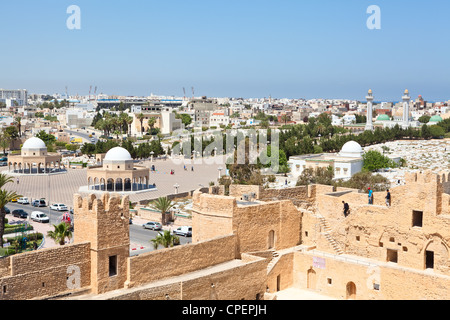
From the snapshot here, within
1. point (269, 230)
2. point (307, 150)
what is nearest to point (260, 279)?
point (269, 230)

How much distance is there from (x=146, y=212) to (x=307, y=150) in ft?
124

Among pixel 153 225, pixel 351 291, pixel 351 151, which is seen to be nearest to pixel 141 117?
pixel 351 151

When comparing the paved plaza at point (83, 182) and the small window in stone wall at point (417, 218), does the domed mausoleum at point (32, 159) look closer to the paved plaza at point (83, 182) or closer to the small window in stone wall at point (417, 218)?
the paved plaza at point (83, 182)

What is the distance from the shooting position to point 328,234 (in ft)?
68.4

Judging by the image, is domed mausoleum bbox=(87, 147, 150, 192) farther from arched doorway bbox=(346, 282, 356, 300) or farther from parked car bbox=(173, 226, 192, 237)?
arched doorway bbox=(346, 282, 356, 300)

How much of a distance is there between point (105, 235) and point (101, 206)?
30.6 inches

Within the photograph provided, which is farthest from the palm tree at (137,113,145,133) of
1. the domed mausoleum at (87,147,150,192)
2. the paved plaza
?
the domed mausoleum at (87,147,150,192)

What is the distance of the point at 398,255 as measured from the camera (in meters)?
18.6

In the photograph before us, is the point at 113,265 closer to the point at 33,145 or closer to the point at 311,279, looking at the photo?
the point at 311,279

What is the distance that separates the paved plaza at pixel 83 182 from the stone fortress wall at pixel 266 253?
2234 cm

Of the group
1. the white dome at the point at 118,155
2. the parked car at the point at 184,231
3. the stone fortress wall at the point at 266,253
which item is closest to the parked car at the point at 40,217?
the parked car at the point at 184,231

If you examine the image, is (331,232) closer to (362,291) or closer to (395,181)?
(362,291)

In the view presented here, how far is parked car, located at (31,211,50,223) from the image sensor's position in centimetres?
3359

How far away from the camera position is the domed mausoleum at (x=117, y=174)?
1929 inches
